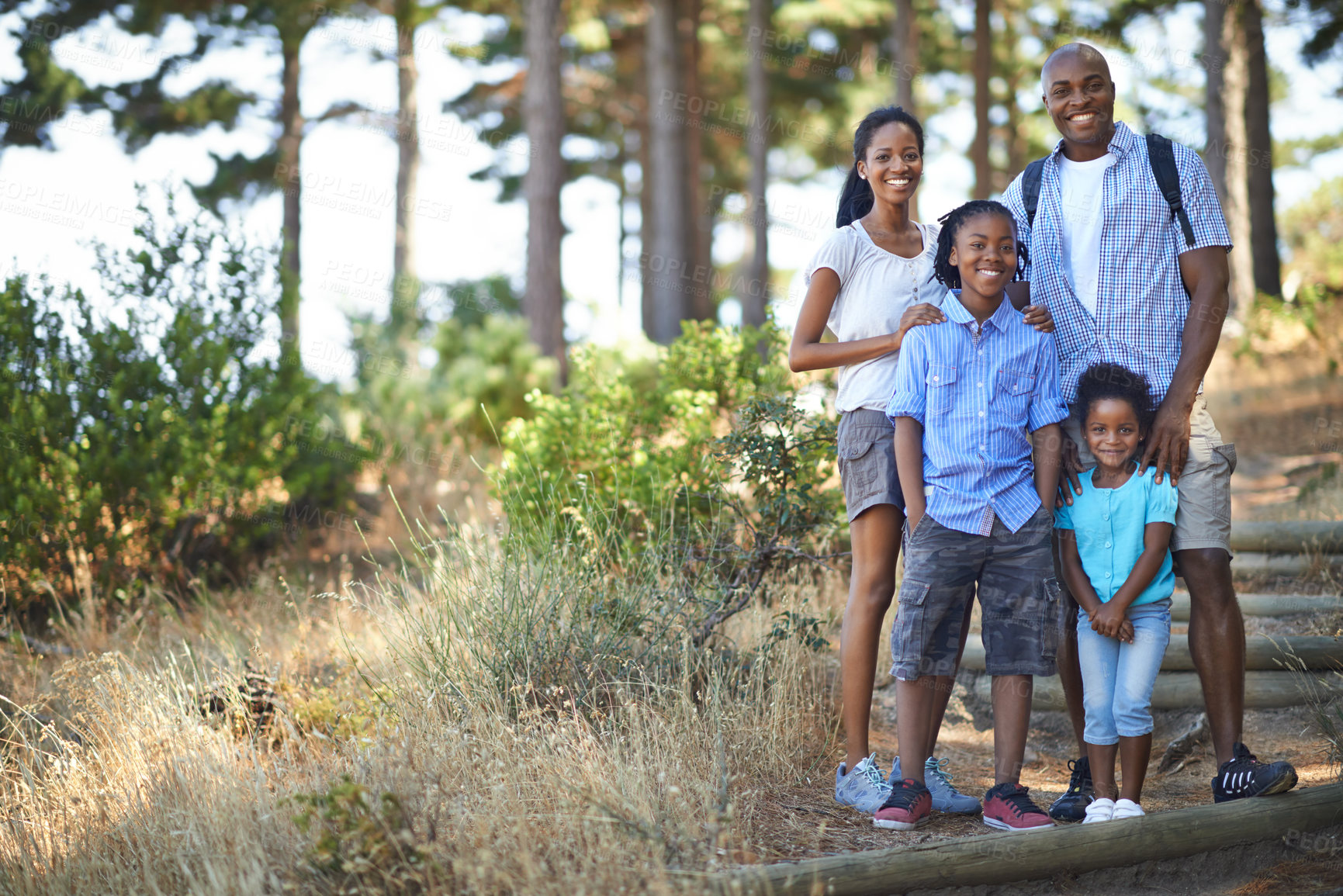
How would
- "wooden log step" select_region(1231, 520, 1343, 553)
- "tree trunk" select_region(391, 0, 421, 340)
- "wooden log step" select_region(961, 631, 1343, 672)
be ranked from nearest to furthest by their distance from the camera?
"wooden log step" select_region(961, 631, 1343, 672) → "wooden log step" select_region(1231, 520, 1343, 553) → "tree trunk" select_region(391, 0, 421, 340)

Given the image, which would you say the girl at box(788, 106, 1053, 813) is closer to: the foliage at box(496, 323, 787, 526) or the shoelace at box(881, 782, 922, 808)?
the shoelace at box(881, 782, 922, 808)

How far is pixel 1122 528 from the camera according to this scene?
3.24m

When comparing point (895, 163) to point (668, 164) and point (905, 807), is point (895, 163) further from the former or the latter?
point (668, 164)

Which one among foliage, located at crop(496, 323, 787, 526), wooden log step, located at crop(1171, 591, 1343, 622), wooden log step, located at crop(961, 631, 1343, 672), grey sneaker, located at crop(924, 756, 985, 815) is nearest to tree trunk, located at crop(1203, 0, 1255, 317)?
wooden log step, located at crop(1171, 591, 1343, 622)

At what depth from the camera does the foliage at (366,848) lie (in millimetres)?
2580

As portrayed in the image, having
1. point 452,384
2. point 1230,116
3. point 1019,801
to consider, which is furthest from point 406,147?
point 1019,801

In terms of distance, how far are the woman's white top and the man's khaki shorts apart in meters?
0.96

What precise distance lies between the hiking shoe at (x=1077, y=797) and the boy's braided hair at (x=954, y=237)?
5.43 ft

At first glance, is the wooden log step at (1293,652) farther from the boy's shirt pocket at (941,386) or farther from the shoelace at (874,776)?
the boy's shirt pocket at (941,386)

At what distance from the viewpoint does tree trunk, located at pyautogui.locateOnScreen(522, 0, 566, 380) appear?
465 inches

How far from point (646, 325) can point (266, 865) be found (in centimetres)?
1739

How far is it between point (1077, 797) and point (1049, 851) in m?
0.44

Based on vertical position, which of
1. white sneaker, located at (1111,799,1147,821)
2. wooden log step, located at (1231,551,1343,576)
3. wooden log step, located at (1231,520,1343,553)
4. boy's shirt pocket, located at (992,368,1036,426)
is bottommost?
white sneaker, located at (1111,799,1147,821)

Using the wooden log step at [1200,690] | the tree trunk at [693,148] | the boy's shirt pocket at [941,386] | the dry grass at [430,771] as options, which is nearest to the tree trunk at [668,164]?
the tree trunk at [693,148]
